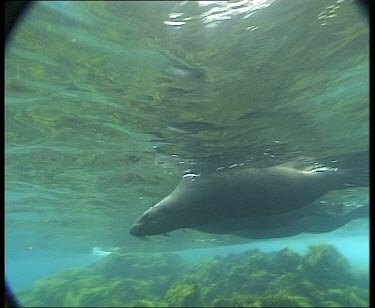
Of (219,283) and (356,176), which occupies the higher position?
(356,176)

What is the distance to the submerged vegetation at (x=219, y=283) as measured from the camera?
42.9 feet

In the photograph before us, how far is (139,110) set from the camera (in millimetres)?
10117

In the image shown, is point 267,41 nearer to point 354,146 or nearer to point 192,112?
point 192,112

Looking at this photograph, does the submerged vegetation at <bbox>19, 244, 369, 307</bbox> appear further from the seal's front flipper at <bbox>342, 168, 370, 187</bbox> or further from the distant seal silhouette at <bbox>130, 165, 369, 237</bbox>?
the seal's front flipper at <bbox>342, 168, 370, 187</bbox>

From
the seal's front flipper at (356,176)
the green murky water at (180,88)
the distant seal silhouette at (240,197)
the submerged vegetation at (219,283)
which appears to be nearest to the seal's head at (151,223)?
A: the distant seal silhouette at (240,197)

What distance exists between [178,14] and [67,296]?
17.2m

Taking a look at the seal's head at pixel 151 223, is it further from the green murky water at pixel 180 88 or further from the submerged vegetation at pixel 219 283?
the submerged vegetation at pixel 219 283

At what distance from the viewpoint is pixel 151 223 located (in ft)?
35.8

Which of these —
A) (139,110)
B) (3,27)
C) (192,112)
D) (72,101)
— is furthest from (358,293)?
(3,27)

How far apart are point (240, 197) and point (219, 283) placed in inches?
301

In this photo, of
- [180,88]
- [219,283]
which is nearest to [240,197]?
[180,88]

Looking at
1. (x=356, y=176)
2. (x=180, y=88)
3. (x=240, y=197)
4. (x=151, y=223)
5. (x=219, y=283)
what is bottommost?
(x=219, y=283)

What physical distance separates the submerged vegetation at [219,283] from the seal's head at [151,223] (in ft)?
10.3

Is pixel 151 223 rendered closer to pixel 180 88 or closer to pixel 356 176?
pixel 180 88
